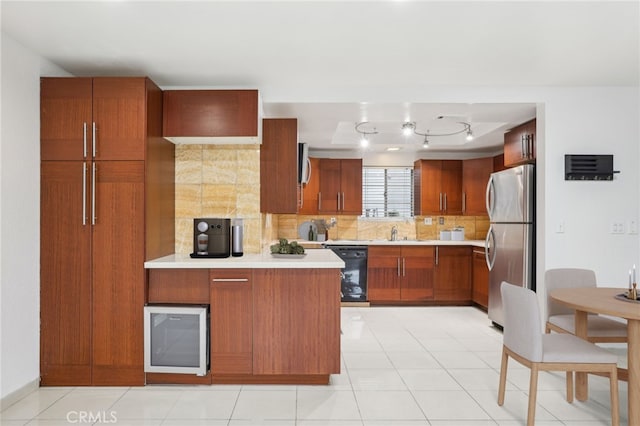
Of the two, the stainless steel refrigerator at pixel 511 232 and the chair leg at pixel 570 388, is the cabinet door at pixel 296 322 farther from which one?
the stainless steel refrigerator at pixel 511 232

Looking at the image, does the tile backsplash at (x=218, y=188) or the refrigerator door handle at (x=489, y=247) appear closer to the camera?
the tile backsplash at (x=218, y=188)

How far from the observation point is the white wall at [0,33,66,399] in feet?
8.86

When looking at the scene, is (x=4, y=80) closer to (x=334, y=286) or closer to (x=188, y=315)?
(x=188, y=315)

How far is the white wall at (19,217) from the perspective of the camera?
2.70 meters

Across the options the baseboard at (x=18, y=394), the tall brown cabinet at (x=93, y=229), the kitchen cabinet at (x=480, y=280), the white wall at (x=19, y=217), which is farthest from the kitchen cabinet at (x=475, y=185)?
the baseboard at (x=18, y=394)

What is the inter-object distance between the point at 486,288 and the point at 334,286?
3125mm

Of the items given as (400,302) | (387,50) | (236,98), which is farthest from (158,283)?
(400,302)

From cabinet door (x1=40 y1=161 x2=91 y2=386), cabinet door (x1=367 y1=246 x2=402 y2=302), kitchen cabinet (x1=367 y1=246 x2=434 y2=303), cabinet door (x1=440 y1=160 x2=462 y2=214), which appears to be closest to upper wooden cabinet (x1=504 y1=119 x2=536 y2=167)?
cabinet door (x1=440 y1=160 x2=462 y2=214)

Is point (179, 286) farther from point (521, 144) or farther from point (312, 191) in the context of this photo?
point (521, 144)

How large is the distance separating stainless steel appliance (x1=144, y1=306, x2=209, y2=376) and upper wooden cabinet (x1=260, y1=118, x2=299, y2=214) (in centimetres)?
126

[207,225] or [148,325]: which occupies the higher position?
[207,225]

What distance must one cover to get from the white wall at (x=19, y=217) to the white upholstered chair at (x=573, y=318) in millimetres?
3728

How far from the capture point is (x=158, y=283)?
313 cm

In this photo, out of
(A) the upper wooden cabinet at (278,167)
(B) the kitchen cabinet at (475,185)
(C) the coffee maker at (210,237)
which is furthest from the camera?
(B) the kitchen cabinet at (475,185)
